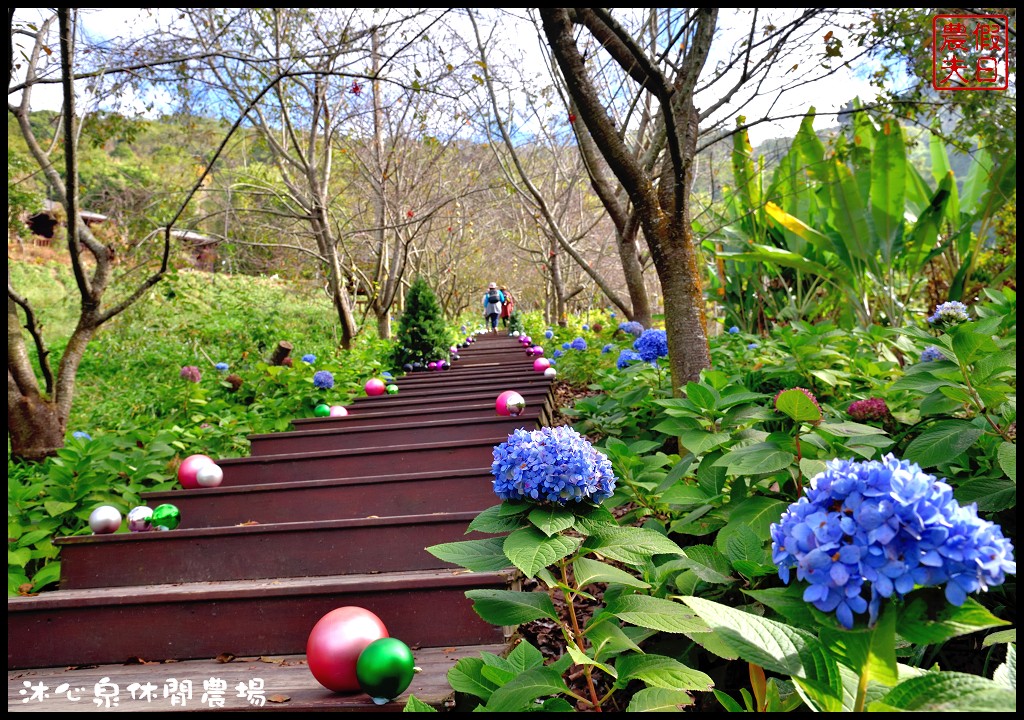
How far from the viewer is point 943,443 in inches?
59.1

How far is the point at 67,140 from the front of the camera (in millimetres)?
3148

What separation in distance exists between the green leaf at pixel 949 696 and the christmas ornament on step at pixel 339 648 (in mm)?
1186

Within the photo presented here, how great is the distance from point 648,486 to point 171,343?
29.2 ft

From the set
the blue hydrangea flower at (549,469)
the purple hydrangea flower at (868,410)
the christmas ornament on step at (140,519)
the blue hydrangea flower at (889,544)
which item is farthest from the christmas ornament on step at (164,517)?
the purple hydrangea flower at (868,410)

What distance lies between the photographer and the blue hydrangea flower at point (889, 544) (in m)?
0.63

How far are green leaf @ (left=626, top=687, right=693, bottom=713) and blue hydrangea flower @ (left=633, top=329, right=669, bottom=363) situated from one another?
203cm

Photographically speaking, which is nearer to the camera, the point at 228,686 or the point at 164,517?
the point at 228,686

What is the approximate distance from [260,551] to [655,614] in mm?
1756

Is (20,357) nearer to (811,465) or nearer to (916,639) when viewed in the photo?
(811,465)

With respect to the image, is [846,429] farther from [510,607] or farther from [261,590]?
[261,590]

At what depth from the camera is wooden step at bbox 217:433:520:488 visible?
3.10m

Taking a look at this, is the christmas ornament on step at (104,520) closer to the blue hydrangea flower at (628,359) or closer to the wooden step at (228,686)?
the wooden step at (228,686)

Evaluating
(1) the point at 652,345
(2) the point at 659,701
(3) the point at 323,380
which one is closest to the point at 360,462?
(3) the point at 323,380

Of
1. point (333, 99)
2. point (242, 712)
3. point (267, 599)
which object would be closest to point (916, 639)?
point (242, 712)
